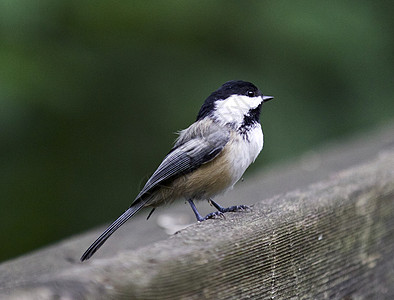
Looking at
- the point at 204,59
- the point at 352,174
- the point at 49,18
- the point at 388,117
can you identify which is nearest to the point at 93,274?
the point at 352,174

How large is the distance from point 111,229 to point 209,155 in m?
0.61

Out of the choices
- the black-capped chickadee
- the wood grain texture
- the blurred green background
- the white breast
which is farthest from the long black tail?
the blurred green background

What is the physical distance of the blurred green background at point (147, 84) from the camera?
4.00 meters

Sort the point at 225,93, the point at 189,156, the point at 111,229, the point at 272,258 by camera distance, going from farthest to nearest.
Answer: the point at 225,93 < the point at 189,156 < the point at 111,229 < the point at 272,258

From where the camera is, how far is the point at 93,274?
3.88ft

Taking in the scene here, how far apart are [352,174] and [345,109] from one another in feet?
8.76

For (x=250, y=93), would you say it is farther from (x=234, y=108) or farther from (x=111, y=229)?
(x=111, y=229)

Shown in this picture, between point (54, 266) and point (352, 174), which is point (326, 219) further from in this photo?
point (54, 266)

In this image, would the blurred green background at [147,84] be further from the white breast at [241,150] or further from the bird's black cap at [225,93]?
the white breast at [241,150]

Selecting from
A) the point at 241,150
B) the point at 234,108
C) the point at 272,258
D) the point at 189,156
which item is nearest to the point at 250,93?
the point at 234,108

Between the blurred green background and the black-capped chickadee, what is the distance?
4.67ft

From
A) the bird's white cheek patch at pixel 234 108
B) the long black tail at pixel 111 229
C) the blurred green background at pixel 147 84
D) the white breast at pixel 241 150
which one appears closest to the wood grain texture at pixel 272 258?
the long black tail at pixel 111 229

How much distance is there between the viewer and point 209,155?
2.70 m

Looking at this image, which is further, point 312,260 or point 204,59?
point 204,59
